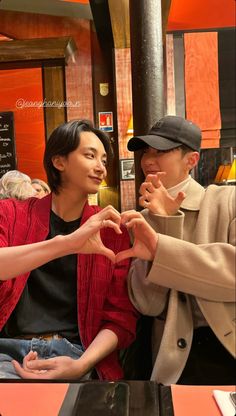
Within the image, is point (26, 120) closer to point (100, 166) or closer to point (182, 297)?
point (100, 166)

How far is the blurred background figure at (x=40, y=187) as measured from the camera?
1165 mm

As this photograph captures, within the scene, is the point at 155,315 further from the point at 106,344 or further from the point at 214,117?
the point at 214,117

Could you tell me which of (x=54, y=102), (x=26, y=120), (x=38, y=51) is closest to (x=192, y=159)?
(x=54, y=102)

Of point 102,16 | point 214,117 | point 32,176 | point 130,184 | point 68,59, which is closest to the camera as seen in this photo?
point 214,117

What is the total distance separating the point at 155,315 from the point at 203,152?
15.5 inches

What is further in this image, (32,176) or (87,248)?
(32,176)

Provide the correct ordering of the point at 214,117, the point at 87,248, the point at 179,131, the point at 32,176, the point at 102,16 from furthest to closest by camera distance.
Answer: the point at 102,16, the point at 32,176, the point at 214,117, the point at 179,131, the point at 87,248

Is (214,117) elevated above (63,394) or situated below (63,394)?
above

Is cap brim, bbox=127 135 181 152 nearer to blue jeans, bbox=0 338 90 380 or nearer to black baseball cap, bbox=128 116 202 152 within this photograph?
black baseball cap, bbox=128 116 202 152

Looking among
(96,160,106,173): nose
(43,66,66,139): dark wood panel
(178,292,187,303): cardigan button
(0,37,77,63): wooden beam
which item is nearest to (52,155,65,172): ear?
(96,160,106,173): nose

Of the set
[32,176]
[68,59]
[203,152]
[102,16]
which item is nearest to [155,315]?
[203,152]

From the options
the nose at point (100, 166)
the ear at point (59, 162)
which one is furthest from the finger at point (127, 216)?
the ear at point (59, 162)

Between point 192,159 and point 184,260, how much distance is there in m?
0.25

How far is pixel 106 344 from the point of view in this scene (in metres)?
1.07
